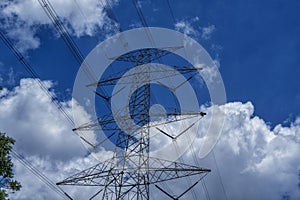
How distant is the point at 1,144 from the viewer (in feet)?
49.7

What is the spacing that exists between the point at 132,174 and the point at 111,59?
32.1 feet

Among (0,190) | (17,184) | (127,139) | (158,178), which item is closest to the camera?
(0,190)

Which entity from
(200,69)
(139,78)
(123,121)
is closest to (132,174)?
(123,121)

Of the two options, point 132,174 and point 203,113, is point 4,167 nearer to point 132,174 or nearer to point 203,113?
point 132,174

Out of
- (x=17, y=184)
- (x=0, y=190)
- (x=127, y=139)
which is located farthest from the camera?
(x=127, y=139)

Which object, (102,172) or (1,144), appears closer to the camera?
(1,144)

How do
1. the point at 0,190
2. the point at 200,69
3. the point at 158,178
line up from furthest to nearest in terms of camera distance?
the point at 200,69 < the point at 158,178 < the point at 0,190

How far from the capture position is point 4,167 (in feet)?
49.1

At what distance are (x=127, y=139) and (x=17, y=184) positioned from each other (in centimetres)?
732

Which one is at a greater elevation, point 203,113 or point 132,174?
point 203,113

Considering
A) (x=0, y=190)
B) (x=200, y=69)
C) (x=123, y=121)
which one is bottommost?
(x=0, y=190)

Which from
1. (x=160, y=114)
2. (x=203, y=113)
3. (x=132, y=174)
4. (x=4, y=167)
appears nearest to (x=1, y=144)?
(x=4, y=167)

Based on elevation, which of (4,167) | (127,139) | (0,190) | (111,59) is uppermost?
(111,59)

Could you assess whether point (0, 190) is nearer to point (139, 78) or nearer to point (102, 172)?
point (102, 172)
